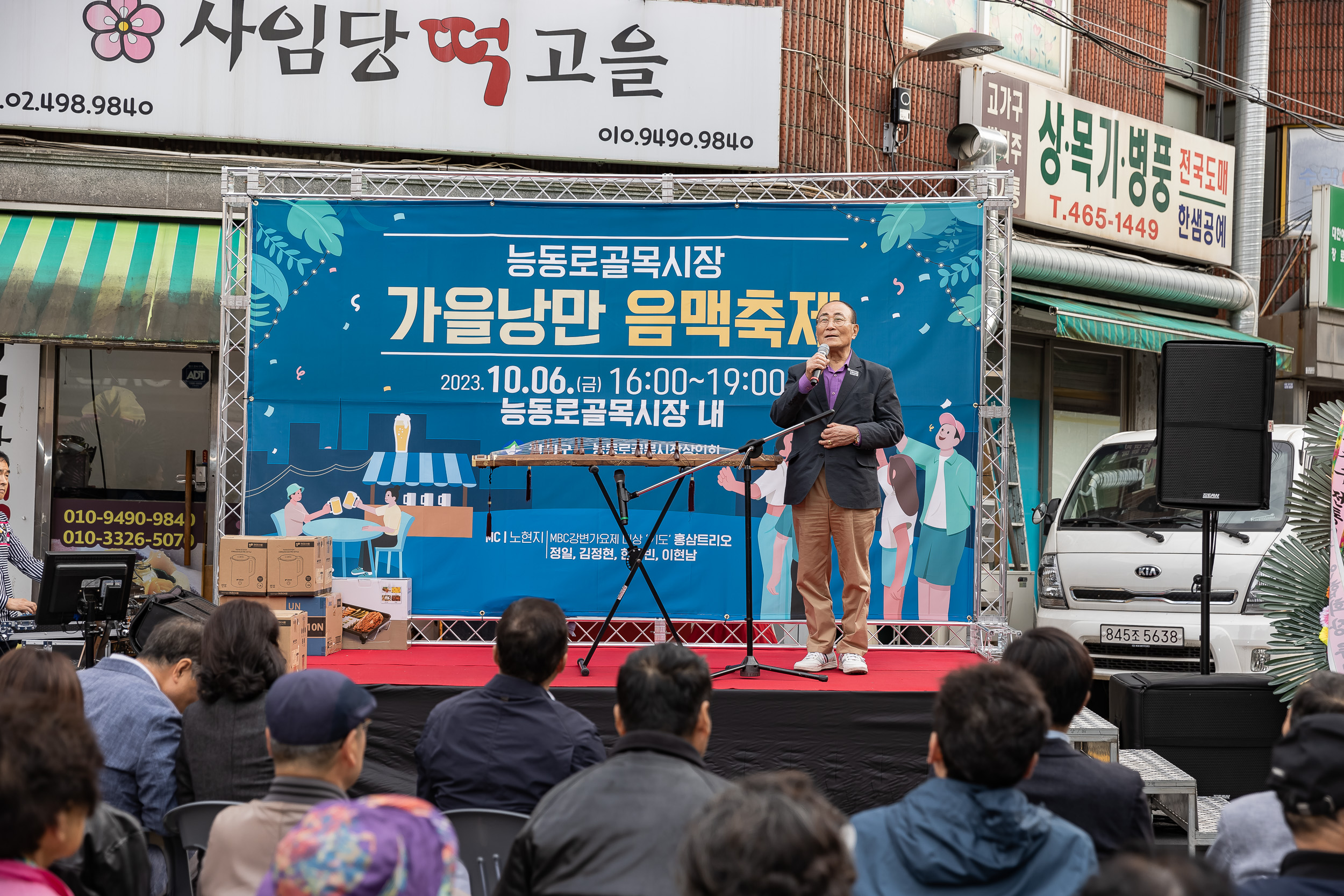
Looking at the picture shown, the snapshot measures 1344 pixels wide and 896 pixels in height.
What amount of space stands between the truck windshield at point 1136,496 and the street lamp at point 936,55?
377cm

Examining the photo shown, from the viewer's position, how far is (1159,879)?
138 cm

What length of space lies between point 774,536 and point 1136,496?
2.71 meters

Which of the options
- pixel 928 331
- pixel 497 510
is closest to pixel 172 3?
pixel 497 510

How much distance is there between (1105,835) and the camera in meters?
2.76

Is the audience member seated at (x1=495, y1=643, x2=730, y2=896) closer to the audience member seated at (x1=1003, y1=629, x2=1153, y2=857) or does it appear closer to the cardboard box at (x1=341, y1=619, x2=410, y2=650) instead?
the audience member seated at (x1=1003, y1=629, x2=1153, y2=857)

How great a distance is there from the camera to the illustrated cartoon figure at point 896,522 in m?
6.59

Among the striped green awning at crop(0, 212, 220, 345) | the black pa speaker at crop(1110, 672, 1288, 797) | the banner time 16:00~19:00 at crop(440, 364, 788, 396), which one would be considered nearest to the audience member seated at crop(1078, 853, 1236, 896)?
the black pa speaker at crop(1110, 672, 1288, 797)

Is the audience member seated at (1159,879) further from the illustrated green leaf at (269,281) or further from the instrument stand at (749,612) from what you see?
the illustrated green leaf at (269,281)

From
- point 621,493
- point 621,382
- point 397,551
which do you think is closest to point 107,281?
point 397,551

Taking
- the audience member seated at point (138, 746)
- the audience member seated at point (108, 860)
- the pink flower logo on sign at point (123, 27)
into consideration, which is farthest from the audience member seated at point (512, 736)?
the pink flower logo on sign at point (123, 27)

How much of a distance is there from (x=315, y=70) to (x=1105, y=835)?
787 centimetres

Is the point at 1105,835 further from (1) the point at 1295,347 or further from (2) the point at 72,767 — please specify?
(1) the point at 1295,347

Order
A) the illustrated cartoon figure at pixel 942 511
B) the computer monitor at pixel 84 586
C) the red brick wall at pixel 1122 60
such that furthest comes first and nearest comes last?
the red brick wall at pixel 1122 60, the illustrated cartoon figure at pixel 942 511, the computer monitor at pixel 84 586

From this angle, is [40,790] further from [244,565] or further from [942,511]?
[942,511]
